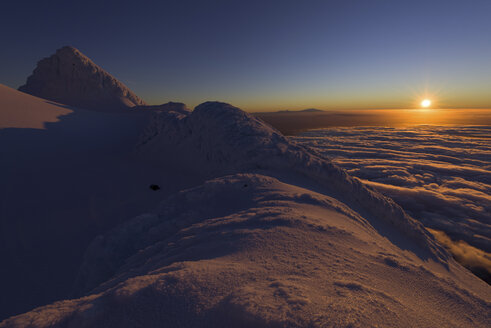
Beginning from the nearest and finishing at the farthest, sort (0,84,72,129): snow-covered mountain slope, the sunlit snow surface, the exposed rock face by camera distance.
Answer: the sunlit snow surface, (0,84,72,129): snow-covered mountain slope, the exposed rock face

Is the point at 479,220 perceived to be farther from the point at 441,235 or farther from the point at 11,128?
the point at 11,128

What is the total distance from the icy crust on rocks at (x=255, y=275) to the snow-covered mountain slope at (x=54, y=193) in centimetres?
145

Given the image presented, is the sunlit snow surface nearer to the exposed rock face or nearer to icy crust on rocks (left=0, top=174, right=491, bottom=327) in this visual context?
icy crust on rocks (left=0, top=174, right=491, bottom=327)

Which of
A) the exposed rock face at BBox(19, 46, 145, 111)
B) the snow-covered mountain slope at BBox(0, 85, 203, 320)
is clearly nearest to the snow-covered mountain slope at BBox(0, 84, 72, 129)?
the snow-covered mountain slope at BBox(0, 85, 203, 320)

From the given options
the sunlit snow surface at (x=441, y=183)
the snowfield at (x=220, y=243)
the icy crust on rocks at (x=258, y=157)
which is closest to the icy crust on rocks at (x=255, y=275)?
the snowfield at (x=220, y=243)

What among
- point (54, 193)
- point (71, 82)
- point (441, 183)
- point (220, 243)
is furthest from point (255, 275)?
point (71, 82)

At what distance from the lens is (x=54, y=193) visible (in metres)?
4.07

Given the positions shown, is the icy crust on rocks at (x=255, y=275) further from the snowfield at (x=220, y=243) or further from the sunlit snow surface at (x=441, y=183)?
the sunlit snow surface at (x=441, y=183)

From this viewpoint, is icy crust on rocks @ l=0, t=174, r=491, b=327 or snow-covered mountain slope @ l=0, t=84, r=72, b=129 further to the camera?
snow-covered mountain slope @ l=0, t=84, r=72, b=129

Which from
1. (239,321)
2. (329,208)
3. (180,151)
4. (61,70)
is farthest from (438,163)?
(61,70)

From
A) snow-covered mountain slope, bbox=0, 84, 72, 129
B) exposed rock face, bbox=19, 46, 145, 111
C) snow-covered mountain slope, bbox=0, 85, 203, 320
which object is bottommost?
snow-covered mountain slope, bbox=0, 85, 203, 320

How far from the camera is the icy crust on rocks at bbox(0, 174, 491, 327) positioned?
38.9 inches

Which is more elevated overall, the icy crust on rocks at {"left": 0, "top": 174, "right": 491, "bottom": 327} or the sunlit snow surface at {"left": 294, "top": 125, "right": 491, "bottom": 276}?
the icy crust on rocks at {"left": 0, "top": 174, "right": 491, "bottom": 327}

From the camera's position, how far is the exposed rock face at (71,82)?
2263 centimetres
